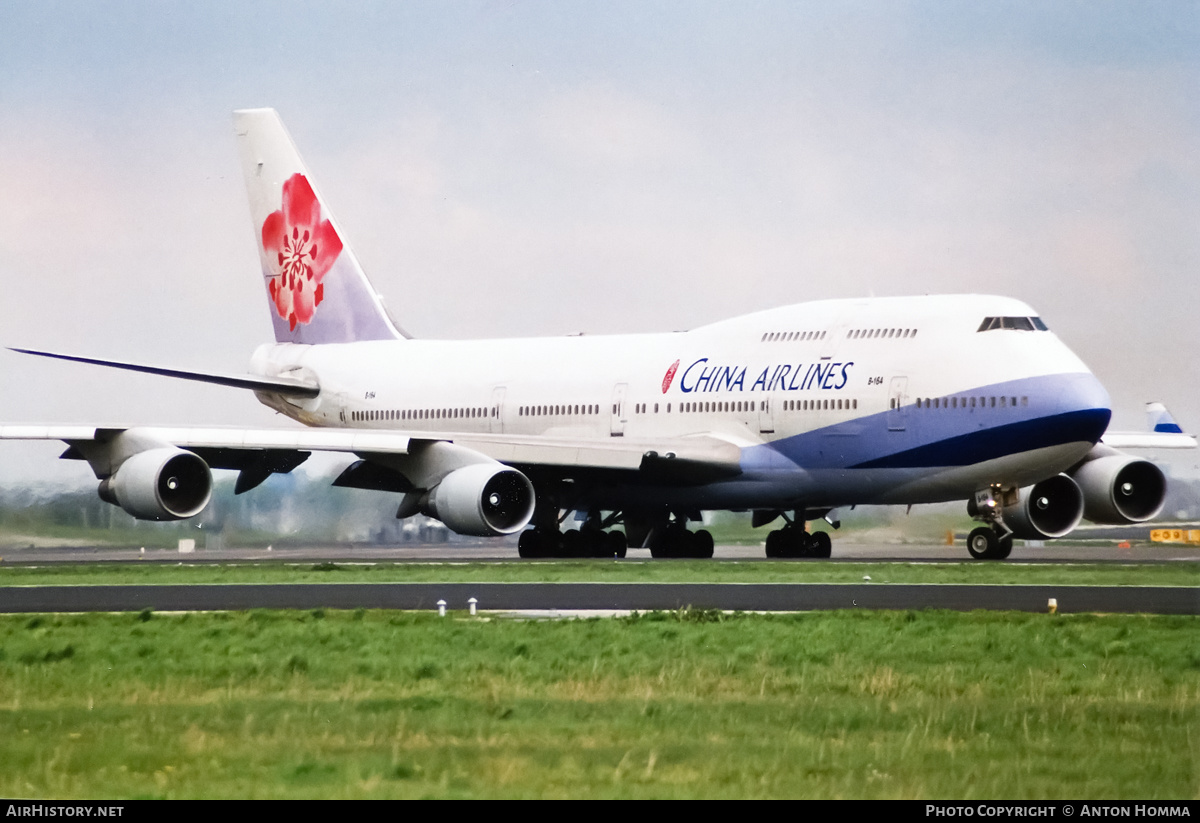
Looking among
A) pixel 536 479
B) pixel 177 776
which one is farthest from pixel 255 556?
pixel 177 776

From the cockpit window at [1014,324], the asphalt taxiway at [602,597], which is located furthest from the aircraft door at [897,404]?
the asphalt taxiway at [602,597]

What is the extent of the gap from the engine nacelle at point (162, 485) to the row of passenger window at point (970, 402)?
12586mm

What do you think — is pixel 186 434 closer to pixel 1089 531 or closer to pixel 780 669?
pixel 780 669

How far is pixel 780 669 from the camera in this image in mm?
14383

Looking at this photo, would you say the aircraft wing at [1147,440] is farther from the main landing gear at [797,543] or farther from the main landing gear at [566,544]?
the main landing gear at [566,544]

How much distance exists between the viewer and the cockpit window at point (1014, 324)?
32.8m

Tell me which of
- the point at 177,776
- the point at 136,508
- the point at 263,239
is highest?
the point at 263,239

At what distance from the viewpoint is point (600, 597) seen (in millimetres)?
22719

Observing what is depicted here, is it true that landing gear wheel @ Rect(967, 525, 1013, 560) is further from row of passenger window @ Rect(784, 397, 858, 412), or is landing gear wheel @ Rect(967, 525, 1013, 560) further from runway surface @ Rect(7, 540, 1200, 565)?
row of passenger window @ Rect(784, 397, 858, 412)

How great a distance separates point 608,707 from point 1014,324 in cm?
2197

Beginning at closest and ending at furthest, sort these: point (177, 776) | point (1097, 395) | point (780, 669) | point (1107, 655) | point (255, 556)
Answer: point (177, 776) → point (780, 669) → point (1107, 655) → point (1097, 395) → point (255, 556)

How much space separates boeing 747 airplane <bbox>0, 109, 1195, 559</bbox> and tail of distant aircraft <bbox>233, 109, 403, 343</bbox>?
8.34 feet

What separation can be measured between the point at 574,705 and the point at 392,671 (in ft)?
7.95

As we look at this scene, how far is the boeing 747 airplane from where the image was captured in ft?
106
